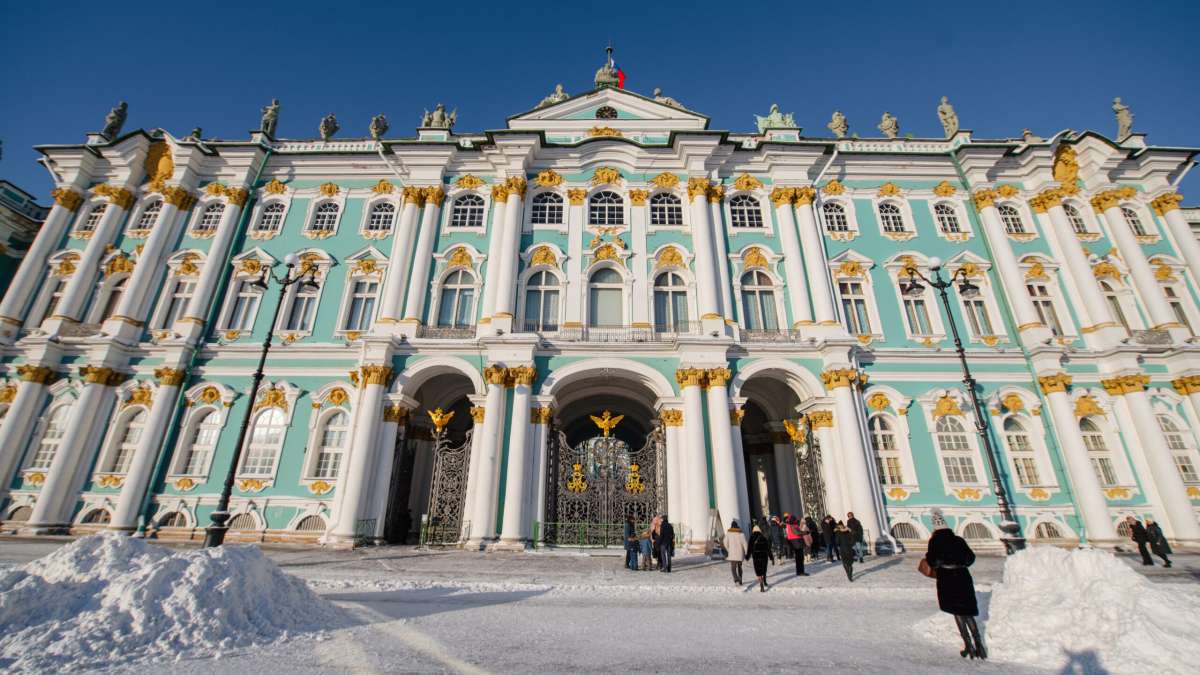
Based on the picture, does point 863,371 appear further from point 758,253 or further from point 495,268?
point 495,268

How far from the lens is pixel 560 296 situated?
63.2ft

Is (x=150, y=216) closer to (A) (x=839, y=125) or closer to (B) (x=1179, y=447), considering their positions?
(A) (x=839, y=125)

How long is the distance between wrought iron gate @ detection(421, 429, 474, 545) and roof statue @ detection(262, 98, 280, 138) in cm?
1622

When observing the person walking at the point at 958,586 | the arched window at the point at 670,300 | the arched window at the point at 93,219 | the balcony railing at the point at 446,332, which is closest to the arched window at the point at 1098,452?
the arched window at the point at 670,300

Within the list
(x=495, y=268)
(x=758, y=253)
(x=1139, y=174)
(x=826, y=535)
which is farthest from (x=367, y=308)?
(x=1139, y=174)

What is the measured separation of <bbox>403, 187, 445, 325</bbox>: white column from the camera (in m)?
18.8

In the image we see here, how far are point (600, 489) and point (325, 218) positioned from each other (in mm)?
15788

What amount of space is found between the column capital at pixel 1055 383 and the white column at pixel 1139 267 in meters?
4.87

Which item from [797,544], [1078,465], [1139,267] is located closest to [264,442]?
[797,544]

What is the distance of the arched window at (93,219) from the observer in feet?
70.0

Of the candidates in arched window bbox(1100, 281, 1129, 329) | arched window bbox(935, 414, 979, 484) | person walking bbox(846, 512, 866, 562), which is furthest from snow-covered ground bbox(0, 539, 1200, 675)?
arched window bbox(1100, 281, 1129, 329)

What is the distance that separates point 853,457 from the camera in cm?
1641

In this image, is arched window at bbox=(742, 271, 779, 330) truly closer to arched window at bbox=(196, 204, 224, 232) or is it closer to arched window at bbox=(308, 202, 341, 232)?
arched window at bbox=(308, 202, 341, 232)

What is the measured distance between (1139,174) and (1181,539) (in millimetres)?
15278
